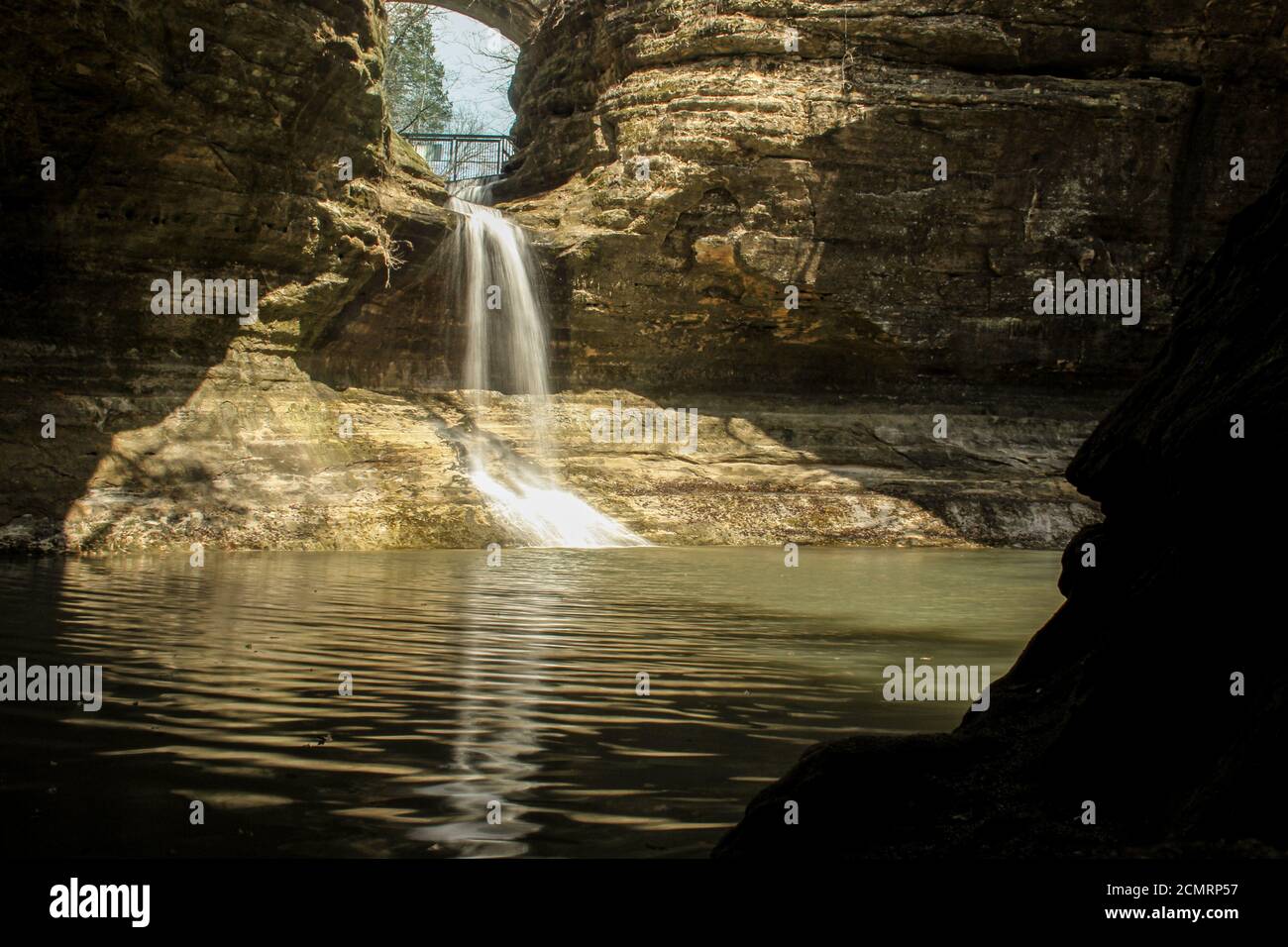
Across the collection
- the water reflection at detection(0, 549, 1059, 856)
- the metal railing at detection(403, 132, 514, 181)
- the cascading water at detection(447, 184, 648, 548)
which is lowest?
the water reflection at detection(0, 549, 1059, 856)

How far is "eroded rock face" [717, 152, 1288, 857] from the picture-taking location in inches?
100

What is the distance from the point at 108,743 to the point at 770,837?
2228 millimetres

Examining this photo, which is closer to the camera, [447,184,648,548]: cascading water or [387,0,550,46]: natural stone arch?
[447,184,648,548]: cascading water

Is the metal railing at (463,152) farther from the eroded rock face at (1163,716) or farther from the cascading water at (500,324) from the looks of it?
the eroded rock face at (1163,716)

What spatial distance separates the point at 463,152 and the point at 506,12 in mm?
7532

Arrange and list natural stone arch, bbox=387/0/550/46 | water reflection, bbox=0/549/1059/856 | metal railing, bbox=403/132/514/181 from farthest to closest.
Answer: metal railing, bbox=403/132/514/181
natural stone arch, bbox=387/0/550/46
water reflection, bbox=0/549/1059/856

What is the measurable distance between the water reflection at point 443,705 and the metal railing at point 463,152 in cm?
2644

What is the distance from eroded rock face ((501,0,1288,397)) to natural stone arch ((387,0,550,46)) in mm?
9141

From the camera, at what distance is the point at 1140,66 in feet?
65.2

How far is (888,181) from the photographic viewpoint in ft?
63.1

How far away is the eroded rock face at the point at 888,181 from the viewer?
61.4 feet

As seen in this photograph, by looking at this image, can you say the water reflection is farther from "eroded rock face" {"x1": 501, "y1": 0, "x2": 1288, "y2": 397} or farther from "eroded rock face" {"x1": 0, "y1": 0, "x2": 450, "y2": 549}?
"eroded rock face" {"x1": 501, "y1": 0, "x2": 1288, "y2": 397}

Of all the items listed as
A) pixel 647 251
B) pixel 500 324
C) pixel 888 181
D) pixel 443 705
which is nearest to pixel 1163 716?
pixel 443 705

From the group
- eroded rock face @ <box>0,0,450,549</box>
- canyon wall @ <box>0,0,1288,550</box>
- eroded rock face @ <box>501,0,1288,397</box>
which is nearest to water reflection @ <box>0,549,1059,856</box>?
eroded rock face @ <box>0,0,450,549</box>
